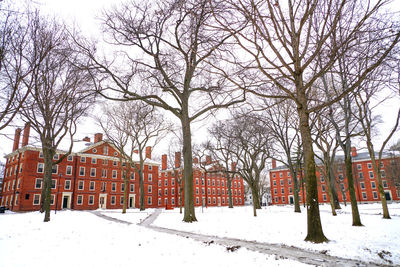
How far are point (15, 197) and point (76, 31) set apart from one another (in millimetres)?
41006

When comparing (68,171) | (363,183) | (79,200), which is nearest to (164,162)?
(79,200)

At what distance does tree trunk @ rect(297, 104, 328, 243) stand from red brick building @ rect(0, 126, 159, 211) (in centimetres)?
3128

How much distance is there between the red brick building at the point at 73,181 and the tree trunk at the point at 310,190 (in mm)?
31285

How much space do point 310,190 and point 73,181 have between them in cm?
4813

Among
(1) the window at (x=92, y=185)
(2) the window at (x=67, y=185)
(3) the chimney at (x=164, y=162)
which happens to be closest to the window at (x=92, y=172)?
(1) the window at (x=92, y=185)

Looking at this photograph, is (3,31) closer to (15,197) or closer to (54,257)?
(54,257)

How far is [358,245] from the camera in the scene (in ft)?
21.6

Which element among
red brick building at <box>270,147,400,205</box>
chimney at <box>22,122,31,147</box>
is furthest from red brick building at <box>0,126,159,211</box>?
red brick building at <box>270,147,400,205</box>

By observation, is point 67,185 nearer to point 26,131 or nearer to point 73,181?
point 73,181

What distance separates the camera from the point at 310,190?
762cm

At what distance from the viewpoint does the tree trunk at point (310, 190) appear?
7221 millimetres

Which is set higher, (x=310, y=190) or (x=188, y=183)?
(x=188, y=183)

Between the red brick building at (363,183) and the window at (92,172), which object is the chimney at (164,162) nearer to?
the window at (92,172)

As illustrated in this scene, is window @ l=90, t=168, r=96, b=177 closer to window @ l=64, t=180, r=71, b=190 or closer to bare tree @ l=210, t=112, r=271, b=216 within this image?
window @ l=64, t=180, r=71, b=190
